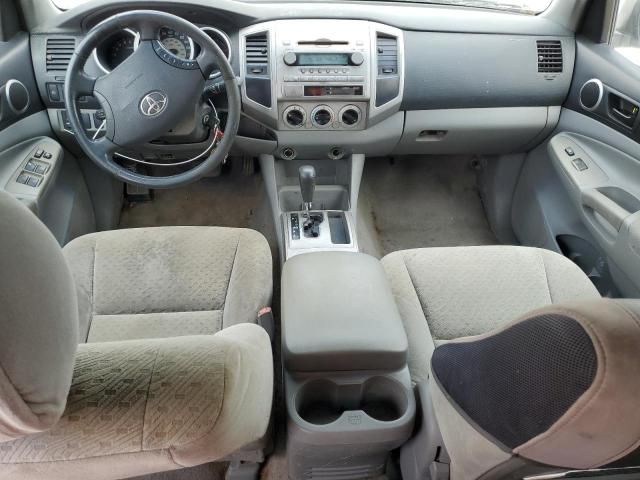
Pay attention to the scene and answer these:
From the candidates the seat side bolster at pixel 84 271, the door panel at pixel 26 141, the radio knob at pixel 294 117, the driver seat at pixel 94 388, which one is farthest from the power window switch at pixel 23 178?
the driver seat at pixel 94 388

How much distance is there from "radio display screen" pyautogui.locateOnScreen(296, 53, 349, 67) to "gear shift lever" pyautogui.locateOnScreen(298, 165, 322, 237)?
0.34 meters

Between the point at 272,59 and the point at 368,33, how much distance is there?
33 centimetres

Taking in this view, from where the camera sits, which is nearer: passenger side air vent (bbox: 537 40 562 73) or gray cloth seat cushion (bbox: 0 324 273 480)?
gray cloth seat cushion (bbox: 0 324 273 480)

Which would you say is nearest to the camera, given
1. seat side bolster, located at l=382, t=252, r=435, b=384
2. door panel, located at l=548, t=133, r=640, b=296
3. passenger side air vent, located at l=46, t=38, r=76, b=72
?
seat side bolster, located at l=382, t=252, r=435, b=384

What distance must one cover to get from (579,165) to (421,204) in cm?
74

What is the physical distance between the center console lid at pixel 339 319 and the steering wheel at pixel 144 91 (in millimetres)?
503

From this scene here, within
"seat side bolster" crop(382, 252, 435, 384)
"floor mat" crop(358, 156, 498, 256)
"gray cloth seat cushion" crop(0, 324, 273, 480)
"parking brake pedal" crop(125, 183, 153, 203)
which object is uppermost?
"gray cloth seat cushion" crop(0, 324, 273, 480)

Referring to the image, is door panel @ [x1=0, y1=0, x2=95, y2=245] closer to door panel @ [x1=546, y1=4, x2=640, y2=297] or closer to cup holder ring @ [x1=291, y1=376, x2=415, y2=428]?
cup holder ring @ [x1=291, y1=376, x2=415, y2=428]

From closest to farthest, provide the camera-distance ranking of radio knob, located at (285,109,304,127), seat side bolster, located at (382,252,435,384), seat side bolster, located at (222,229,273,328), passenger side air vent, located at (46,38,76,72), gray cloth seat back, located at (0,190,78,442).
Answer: gray cloth seat back, located at (0,190,78,442) < seat side bolster, located at (382,252,435,384) < seat side bolster, located at (222,229,273,328) < passenger side air vent, located at (46,38,76,72) < radio knob, located at (285,109,304,127)

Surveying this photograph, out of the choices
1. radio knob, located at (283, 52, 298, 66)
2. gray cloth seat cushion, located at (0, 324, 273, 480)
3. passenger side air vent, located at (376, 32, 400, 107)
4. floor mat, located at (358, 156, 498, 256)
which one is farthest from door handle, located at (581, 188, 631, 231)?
gray cloth seat cushion, located at (0, 324, 273, 480)

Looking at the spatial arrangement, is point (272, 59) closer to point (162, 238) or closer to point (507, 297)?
point (162, 238)

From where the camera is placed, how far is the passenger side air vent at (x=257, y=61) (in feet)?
5.45

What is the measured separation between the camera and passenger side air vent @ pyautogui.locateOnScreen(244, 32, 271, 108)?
1.66 meters

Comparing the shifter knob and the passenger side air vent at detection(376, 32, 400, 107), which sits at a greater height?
the passenger side air vent at detection(376, 32, 400, 107)
